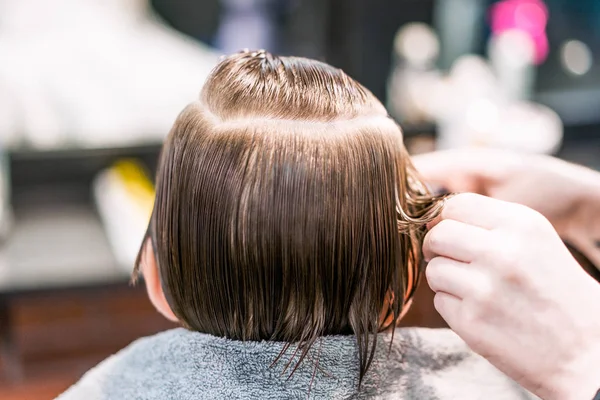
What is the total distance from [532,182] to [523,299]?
372mm

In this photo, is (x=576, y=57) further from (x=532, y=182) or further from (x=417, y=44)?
(x=532, y=182)

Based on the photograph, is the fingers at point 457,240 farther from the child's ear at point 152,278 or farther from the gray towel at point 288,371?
the child's ear at point 152,278

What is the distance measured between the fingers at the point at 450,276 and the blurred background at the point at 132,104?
1325 mm

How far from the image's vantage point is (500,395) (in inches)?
28.9

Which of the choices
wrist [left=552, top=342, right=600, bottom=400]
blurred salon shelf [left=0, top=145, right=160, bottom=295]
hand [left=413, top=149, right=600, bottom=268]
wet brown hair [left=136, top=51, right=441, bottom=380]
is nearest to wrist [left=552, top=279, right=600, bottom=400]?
wrist [left=552, top=342, right=600, bottom=400]

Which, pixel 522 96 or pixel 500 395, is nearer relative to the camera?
pixel 500 395

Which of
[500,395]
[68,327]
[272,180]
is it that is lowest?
[68,327]

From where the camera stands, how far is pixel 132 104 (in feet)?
6.19

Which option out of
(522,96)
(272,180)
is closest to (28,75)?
(272,180)

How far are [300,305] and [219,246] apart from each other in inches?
3.7

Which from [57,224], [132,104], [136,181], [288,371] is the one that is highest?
[132,104]

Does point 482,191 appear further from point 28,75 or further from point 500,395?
point 28,75

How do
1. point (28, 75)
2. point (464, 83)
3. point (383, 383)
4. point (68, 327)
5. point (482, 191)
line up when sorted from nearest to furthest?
point (383, 383) < point (482, 191) < point (28, 75) < point (68, 327) < point (464, 83)

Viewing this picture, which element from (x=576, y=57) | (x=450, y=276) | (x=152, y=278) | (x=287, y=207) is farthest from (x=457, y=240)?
(x=576, y=57)
